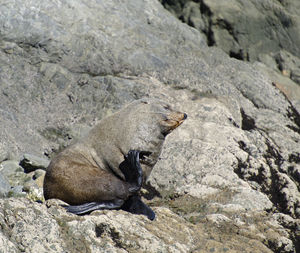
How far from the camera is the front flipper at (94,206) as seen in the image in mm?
4073

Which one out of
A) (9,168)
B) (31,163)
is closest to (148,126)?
(31,163)

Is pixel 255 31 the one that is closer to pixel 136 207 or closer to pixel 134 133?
pixel 134 133

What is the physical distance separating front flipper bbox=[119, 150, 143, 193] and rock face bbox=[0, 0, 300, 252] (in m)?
0.32

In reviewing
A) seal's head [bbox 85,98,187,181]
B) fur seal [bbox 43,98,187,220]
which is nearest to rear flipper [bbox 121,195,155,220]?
fur seal [bbox 43,98,187,220]

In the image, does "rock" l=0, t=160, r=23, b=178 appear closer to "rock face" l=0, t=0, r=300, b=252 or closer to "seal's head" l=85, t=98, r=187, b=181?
"rock face" l=0, t=0, r=300, b=252

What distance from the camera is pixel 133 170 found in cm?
462

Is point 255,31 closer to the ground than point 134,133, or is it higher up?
higher up

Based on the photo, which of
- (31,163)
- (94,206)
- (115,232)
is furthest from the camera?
(31,163)

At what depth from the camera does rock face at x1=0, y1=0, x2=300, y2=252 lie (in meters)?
4.73

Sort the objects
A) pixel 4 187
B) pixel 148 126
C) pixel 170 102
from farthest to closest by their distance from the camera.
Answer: pixel 170 102, pixel 4 187, pixel 148 126

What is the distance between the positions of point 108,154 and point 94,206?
817 millimetres

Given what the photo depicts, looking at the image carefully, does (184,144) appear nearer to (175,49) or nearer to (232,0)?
(175,49)

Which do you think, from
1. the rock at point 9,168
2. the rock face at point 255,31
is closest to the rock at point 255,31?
the rock face at point 255,31

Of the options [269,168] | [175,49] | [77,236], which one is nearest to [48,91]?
[175,49]
